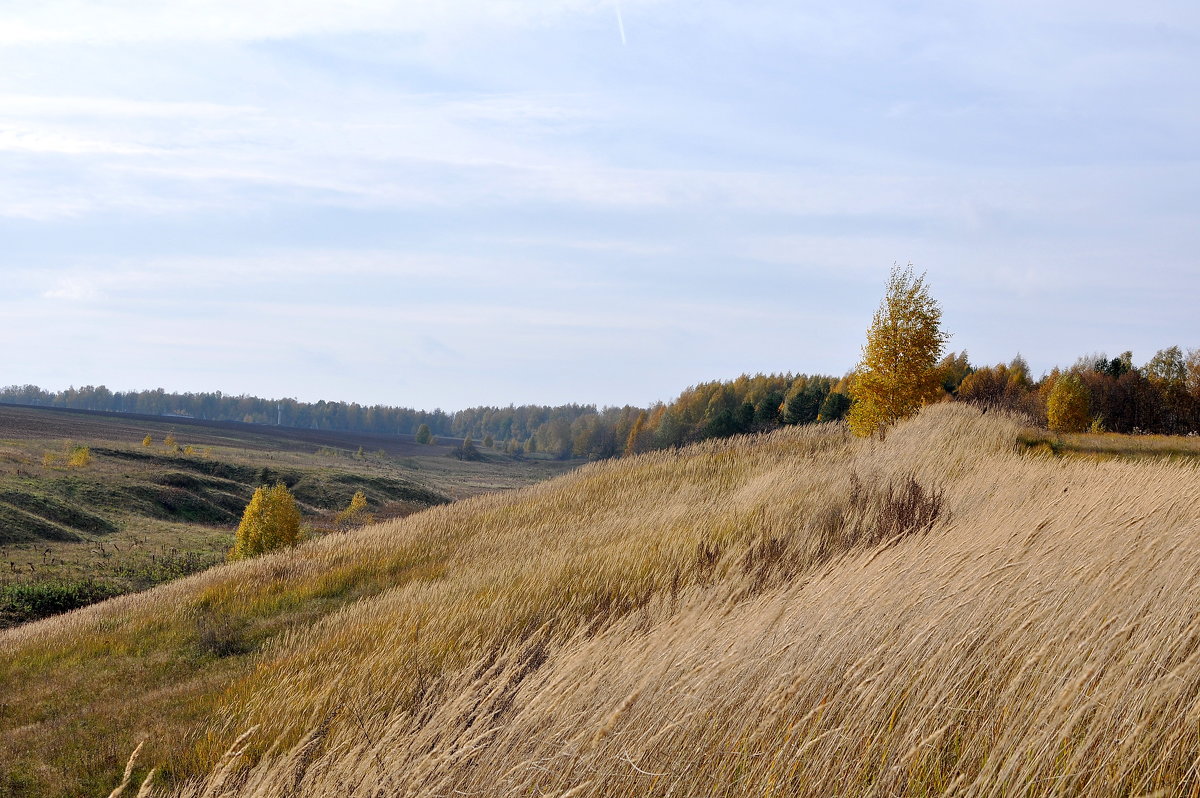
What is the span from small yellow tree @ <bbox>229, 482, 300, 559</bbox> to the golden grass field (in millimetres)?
17153

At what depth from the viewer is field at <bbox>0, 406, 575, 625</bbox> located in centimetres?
2967

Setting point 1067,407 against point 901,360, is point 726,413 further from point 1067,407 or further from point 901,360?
point 901,360

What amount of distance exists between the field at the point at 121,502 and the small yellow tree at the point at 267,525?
338 cm

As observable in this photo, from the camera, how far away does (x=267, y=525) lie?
30.9 metres

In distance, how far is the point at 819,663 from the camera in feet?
14.4

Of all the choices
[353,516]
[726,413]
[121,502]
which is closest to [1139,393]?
[726,413]

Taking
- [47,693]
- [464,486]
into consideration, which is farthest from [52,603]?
[464,486]

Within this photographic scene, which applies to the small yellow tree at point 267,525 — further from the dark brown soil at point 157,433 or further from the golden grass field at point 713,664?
the dark brown soil at point 157,433

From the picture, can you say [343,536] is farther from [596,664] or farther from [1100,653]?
[1100,653]

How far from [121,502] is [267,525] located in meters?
21.5

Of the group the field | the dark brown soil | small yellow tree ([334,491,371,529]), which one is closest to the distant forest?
small yellow tree ([334,491,371,529])

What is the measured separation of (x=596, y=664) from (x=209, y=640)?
7.91 m

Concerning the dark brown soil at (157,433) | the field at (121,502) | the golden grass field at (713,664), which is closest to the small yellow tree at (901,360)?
the golden grass field at (713,664)

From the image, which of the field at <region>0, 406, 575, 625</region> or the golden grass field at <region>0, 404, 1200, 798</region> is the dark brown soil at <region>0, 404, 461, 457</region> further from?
the golden grass field at <region>0, 404, 1200, 798</region>
